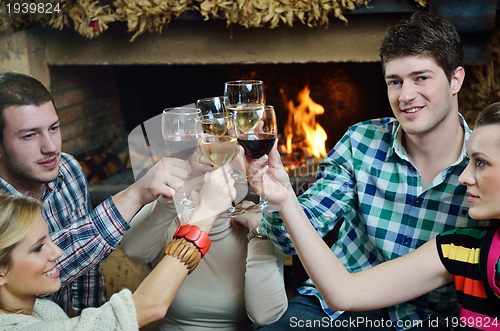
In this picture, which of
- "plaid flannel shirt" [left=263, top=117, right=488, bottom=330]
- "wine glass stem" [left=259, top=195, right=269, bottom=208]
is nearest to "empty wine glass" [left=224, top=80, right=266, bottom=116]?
"wine glass stem" [left=259, top=195, right=269, bottom=208]

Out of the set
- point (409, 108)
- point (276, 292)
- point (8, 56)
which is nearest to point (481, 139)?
point (409, 108)

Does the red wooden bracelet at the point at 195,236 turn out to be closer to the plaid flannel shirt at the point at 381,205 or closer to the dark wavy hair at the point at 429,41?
the plaid flannel shirt at the point at 381,205

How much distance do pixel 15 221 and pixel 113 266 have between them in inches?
63.2

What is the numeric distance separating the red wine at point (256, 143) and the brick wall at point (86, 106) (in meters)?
1.86

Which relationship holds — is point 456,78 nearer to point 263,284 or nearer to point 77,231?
point 263,284

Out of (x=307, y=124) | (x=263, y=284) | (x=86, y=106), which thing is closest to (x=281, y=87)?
(x=307, y=124)

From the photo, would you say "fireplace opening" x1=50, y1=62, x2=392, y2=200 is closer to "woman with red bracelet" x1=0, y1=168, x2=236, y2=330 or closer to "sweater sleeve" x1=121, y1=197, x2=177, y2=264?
"sweater sleeve" x1=121, y1=197, x2=177, y2=264

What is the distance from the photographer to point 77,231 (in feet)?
4.05

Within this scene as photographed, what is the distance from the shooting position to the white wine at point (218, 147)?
927 mm

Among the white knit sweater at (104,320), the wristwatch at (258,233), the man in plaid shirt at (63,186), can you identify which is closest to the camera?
the white knit sweater at (104,320)

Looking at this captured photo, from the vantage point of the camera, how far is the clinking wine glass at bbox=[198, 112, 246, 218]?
36.6 inches

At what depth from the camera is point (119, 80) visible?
2.83 metres

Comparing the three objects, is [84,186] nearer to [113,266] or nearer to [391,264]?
[113,266]

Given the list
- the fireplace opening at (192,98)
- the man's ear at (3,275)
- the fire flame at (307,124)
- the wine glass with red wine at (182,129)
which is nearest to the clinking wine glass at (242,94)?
the wine glass with red wine at (182,129)
